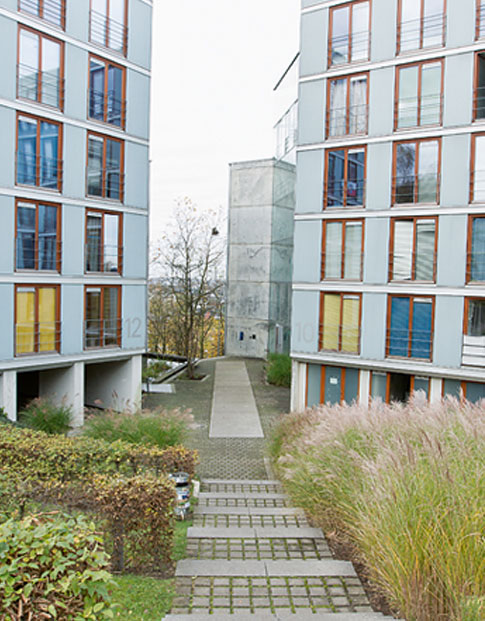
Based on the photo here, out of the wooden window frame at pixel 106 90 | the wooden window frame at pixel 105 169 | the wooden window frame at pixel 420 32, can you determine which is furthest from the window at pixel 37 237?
the wooden window frame at pixel 420 32

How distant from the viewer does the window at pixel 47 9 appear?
14.6 meters

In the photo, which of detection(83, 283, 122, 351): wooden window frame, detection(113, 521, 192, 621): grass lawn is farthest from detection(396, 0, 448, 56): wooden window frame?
detection(113, 521, 192, 621): grass lawn

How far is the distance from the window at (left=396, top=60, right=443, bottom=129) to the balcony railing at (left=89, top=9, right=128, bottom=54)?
8072 mm

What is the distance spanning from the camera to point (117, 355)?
17625 mm

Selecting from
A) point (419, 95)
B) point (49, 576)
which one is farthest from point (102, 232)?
point (49, 576)

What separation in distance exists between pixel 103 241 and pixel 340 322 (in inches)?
290

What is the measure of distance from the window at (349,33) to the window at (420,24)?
100 cm

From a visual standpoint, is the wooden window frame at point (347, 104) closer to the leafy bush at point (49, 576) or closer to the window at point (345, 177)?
the window at point (345, 177)

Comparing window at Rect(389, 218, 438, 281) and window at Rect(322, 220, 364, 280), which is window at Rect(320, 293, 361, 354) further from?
window at Rect(389, 218, 438, 281)

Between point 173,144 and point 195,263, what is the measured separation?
925 centimetres

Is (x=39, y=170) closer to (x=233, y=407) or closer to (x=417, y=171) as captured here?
(x=233, y=407)

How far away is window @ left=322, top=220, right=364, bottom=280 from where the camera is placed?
16.6m

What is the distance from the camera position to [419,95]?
15.5 metres

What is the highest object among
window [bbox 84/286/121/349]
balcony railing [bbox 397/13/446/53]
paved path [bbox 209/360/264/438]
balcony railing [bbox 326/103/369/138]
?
balcony railing [bbox 397/13/446/53]
